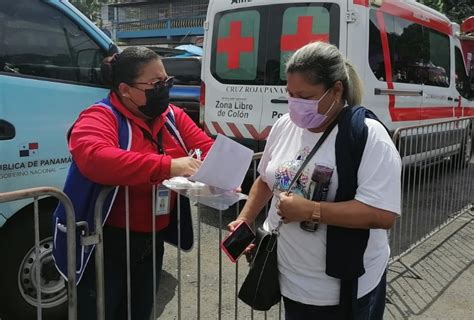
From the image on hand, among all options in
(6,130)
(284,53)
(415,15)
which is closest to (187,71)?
(284,53)

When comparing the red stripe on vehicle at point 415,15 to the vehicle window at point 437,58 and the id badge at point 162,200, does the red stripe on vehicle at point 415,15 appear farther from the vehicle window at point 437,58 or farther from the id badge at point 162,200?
the id badge at point 162,200

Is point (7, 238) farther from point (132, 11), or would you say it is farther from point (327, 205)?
point (132, 11)

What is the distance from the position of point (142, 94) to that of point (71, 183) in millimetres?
468

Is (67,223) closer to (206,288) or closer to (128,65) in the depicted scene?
(128,65)

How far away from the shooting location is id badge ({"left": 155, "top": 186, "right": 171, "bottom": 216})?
2.24 m

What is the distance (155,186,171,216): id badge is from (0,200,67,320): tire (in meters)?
1.25

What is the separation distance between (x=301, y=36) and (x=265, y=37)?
1.50ft

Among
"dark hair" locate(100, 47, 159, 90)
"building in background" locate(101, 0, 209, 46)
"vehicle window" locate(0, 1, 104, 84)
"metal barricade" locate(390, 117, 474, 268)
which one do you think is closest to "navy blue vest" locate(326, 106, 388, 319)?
"dark hair" locate(100, 47, 159, 90)

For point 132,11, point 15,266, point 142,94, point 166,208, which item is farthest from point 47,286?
point 132,11

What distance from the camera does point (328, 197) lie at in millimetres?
1857

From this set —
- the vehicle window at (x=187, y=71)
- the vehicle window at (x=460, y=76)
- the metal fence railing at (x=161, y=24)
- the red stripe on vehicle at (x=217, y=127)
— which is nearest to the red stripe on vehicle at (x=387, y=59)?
the red stripe on vehicle at (x=217, y=127)

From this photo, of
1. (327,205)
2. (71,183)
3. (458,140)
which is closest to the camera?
(327,205)

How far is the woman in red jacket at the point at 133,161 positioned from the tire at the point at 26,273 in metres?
1.02

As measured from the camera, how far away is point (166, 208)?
2.31 m
